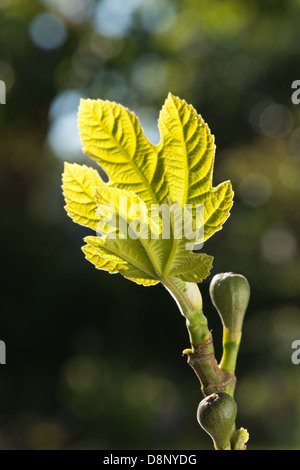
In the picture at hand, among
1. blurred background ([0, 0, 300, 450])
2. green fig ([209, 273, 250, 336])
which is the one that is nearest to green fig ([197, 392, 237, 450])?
green fig ([209, 273, 250, 336])

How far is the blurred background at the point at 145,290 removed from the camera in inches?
225

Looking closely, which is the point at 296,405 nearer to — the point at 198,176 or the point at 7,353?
the point at 7,353

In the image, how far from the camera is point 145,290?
6188mm

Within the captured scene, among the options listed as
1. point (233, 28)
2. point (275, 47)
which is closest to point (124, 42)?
point (233, 28)

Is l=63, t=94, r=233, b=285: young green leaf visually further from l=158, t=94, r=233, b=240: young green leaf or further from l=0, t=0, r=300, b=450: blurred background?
l=0, t=0, r=300, b=450: blurred background

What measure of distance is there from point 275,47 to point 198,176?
716 cm

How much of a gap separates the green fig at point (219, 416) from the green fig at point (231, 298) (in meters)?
0.06

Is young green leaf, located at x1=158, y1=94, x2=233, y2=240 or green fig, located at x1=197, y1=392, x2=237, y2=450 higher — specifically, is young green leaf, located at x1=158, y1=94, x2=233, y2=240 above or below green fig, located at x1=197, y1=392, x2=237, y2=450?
above

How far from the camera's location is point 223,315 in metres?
0.38

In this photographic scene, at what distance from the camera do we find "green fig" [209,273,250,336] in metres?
0.37

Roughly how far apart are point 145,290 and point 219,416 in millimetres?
5898

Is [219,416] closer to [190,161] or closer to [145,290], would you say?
[190,161]

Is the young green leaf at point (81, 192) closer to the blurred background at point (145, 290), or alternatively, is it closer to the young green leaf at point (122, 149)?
the young green leaf at point (122, 149)

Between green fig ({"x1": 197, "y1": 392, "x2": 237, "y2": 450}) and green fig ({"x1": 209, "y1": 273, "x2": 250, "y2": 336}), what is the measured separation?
0.06m
